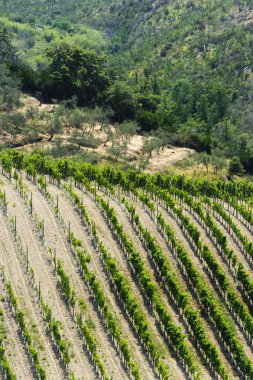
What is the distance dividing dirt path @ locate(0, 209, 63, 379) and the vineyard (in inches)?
3.0

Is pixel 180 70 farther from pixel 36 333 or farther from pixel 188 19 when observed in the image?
pixel 36 333

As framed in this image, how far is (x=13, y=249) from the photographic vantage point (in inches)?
1790

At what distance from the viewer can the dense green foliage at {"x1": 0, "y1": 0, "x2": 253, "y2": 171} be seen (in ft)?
319

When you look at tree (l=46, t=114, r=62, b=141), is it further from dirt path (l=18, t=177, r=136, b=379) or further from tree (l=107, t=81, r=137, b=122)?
dirt path (l=18, t=177, r=136, b=379)

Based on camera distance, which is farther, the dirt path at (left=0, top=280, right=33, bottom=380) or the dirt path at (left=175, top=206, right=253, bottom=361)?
the dirt path at (left=175, top=206, right=253, bottom=361)

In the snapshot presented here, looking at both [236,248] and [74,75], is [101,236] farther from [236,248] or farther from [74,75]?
[74,75]

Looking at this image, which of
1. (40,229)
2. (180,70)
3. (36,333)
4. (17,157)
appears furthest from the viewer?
(180,70)

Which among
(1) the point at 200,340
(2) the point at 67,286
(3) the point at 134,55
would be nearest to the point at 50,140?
(2) the point at 67,286

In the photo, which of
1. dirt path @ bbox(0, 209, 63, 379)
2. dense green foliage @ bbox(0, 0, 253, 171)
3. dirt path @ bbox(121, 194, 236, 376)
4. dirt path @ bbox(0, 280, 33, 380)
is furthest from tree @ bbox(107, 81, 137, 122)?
dirt path @ bbox(0, 280, 33, 380)

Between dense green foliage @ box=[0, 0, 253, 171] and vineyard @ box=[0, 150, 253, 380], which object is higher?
dense green foliage @ box=[0, 0, 253, 171]

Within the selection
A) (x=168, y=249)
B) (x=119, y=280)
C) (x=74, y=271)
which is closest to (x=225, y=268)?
(x=168, y=249)

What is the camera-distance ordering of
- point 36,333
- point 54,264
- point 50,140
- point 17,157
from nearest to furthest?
1. point 36,333
2. point 54,264
3. point 17,157
4. point 50,140

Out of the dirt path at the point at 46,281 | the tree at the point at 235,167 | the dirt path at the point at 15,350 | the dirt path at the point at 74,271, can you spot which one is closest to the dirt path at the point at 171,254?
the dirt path at the point at 74,271

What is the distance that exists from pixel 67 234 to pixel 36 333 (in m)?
11.5
